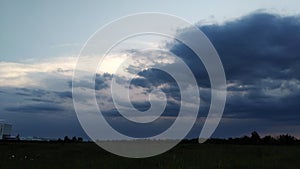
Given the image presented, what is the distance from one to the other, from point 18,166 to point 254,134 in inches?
2056

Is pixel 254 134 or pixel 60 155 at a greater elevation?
pixel 254 134

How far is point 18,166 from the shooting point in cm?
3038

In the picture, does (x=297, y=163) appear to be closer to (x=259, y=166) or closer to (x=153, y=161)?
(x=259, y=166)

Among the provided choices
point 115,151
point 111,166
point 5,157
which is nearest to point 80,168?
point 111,166

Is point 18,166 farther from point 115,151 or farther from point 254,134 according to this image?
point 254,134

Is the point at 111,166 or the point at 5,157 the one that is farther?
the point at 5,157

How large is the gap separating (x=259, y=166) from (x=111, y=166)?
10.9 metres

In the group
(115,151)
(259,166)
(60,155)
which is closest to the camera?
(259,166)

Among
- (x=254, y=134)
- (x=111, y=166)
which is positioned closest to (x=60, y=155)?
(x=111, y=166)

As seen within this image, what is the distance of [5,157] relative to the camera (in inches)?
1442

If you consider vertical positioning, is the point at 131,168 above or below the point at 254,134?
below

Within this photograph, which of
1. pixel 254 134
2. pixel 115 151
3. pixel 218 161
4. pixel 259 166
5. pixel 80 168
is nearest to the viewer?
pixel 80 168

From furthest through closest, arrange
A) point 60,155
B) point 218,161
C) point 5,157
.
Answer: point 60,155 < point 5,157 < point 218,161

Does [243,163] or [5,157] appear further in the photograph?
[5,157]
